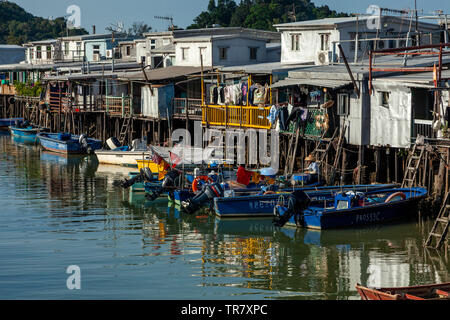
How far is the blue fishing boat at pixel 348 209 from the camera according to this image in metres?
31.0

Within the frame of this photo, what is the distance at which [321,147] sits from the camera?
3931cm

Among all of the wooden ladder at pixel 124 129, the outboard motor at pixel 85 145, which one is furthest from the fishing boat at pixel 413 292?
the outboard motor at pixel 85 145

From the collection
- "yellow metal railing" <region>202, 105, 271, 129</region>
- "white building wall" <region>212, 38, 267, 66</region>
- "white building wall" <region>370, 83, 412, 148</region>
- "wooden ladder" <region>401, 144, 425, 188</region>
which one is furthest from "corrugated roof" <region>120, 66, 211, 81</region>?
"wooden ladder" <region>401, 144, 425, 188</region>

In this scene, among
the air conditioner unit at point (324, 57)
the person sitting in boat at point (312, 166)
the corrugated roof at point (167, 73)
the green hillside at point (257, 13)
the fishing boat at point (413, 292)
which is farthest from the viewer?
the green hillside at point (257, 13)

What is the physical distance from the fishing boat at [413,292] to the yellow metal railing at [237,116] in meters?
23.4

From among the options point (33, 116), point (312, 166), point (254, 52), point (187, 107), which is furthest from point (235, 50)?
point (33, 116)

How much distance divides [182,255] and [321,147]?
43.6ft

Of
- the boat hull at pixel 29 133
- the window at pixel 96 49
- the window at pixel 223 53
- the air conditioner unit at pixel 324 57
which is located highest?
the window at pixel 96 49

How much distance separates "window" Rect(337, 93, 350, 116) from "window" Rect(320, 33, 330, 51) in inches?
475

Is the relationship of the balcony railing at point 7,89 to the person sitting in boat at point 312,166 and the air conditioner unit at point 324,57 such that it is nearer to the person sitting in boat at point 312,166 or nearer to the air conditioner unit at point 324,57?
the air conditioner unit at point 324,57

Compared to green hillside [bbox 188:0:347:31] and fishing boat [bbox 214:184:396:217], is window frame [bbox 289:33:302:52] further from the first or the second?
green hillside [bbox 188:0:347:31]

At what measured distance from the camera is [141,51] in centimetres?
7312

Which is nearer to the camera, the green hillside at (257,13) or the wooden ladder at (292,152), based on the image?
the wooden ladder at (292,152)
